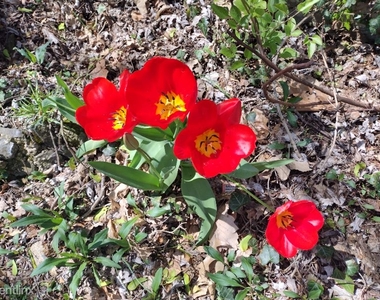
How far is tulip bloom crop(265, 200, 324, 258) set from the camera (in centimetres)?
171

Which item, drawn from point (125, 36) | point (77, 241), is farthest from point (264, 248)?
point (125, 36)

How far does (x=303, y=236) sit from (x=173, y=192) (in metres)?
0.81

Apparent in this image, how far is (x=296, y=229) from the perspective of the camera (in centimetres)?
178

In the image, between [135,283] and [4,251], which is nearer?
[135,283]

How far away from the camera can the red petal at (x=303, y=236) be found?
172cm

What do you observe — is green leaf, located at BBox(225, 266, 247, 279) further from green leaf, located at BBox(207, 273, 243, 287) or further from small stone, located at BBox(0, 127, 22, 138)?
small stone, located at BBox(0, 127, 22, 138)

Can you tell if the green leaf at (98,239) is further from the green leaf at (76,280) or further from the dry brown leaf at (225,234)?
the dry brown leaf at (225,234)

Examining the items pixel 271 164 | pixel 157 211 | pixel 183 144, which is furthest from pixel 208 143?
pixel 157 211

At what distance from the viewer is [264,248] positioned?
2.07m

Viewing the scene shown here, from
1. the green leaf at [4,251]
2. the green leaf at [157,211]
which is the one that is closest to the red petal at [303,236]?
the green leaf at [157,211]

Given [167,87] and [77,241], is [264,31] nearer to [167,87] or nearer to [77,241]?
[167,87]

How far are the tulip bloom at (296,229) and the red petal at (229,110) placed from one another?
45cm

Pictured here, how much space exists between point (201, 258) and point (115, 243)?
1.55ft

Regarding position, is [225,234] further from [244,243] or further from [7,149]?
[7,149]
